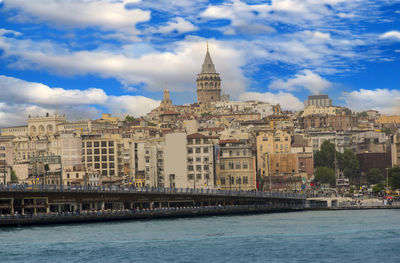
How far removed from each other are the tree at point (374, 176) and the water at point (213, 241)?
60277 millimetres

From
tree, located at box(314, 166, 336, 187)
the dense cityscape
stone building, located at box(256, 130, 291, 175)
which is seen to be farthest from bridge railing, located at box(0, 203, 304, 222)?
stone building, located at box(256, 130, 291, 175)

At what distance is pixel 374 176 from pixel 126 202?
209 ft

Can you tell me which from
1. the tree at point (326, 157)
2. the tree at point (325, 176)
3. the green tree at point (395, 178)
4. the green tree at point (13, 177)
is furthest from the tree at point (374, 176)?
the green tree at point (13, 177)

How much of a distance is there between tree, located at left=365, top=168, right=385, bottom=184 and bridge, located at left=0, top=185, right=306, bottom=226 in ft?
135

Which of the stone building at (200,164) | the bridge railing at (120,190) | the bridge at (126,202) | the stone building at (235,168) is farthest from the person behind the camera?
the stone building at (235,168)

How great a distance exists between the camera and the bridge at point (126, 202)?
350 ft

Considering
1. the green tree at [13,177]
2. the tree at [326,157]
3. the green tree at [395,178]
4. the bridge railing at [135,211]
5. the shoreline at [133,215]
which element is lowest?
the shoreline at [133,215]

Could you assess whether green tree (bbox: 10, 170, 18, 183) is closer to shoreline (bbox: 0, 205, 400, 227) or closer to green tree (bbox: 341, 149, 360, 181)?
shoreline (bbox: 0, 205, 400, 227)

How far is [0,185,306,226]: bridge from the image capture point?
106562mm

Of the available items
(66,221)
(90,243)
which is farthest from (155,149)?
(90,243)

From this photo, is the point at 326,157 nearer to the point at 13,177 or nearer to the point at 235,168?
the point at 235,168

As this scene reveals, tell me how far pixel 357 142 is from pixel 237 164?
2524 inches

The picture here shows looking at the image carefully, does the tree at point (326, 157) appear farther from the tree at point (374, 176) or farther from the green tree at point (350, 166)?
the tree at point (374, 176)

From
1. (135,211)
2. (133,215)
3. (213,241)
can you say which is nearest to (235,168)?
(135,211)
